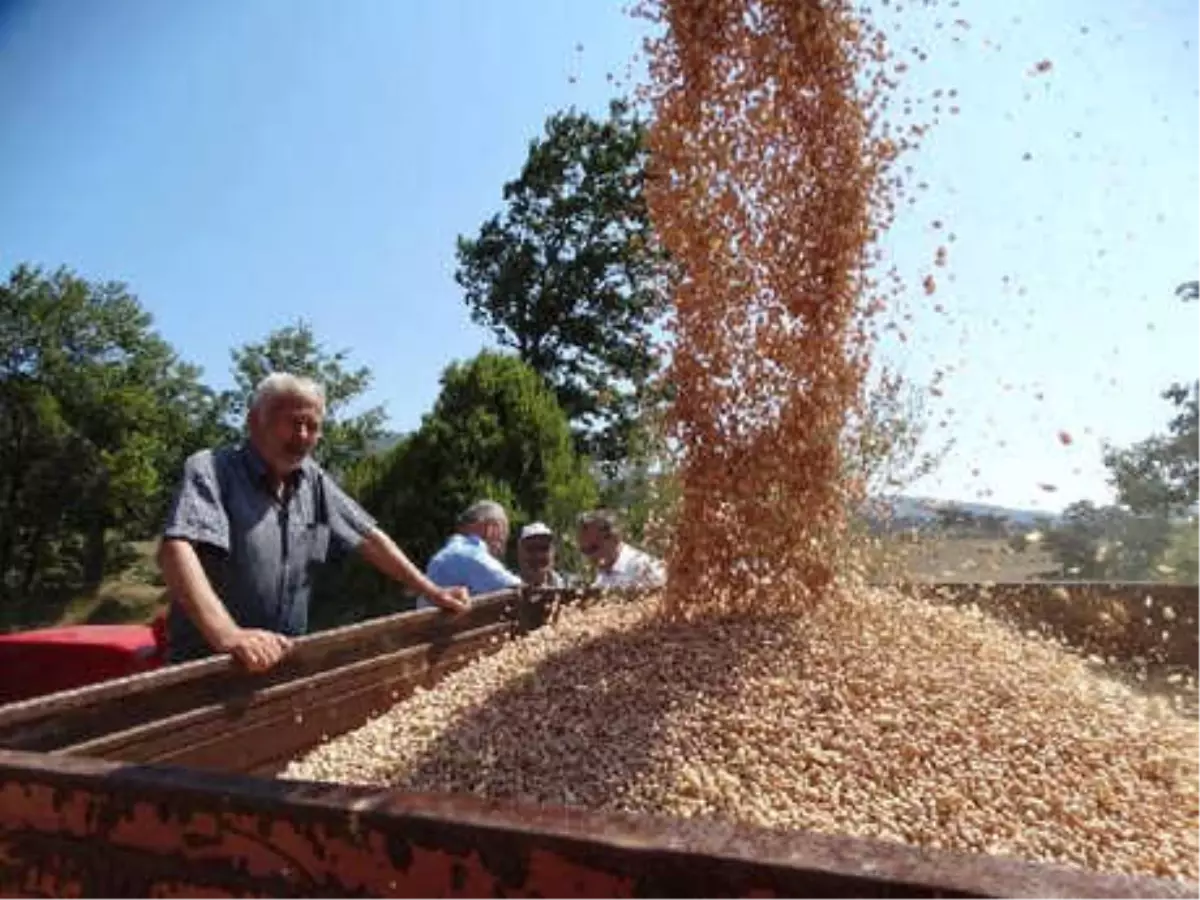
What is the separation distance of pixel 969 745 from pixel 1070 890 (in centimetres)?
157

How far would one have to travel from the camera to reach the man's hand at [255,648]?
2215 mm

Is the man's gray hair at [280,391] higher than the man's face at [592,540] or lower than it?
higher

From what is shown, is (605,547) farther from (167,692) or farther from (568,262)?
(568,262)

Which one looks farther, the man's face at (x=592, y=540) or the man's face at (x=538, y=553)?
the man's face at (x=538, y=553)

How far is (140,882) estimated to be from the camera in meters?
1.17

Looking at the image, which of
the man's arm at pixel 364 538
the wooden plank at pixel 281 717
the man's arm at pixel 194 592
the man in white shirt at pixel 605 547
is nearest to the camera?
the wooden plank at pixel 281 717

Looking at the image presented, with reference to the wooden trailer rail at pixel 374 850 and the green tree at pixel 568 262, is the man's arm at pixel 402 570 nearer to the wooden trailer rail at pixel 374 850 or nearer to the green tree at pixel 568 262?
the wooden trailer rail at pixel 374 850

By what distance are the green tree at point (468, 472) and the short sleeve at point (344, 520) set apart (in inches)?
256

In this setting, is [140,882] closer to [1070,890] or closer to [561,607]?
[1070,890]

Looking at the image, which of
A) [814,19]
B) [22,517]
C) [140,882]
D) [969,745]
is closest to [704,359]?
[814,19]

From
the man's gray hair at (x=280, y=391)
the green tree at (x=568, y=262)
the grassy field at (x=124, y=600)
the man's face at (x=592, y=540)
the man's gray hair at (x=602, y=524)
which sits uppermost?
the green tree at (x=568, y=262)

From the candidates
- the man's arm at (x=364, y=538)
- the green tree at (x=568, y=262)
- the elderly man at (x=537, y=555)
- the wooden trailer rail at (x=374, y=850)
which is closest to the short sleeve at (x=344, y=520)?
the man's arm at (x=364, y=538)

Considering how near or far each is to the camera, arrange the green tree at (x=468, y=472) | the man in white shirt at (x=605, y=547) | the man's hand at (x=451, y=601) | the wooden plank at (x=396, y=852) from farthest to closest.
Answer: the green tree at (x=468, y=472) → the man in white shirt at (x=605, y=547) → the man's hand at (x=451, y=601) → the wooden plank at (x=396, y=852)

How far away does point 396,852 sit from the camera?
3.44 ft
